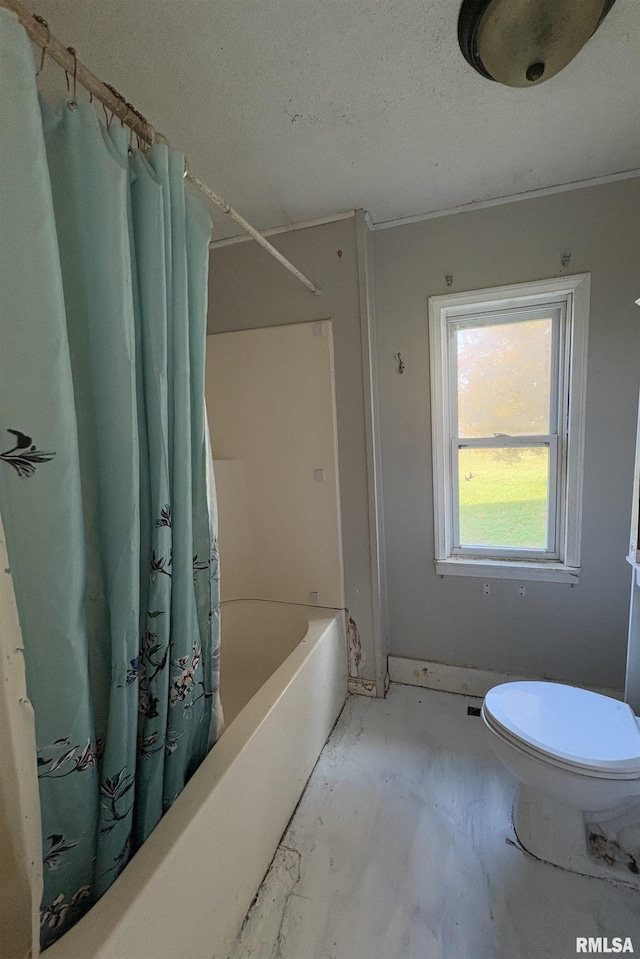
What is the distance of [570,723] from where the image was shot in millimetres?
1208

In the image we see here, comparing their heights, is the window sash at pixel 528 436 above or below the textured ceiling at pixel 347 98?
below

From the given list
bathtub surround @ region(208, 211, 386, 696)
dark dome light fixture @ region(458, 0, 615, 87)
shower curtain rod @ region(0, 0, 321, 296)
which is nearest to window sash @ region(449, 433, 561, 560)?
bathtub surround @ region(208, 211, 386, 696)

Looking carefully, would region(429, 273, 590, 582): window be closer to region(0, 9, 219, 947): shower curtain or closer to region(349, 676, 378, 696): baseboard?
region(349, 676, 378, 696): baseboard

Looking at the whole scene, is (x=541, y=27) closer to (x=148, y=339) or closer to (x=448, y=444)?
(x=148, y=339)

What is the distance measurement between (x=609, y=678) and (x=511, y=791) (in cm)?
71

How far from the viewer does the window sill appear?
1.76 m

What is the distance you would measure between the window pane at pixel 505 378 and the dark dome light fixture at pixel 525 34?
3.05 feet

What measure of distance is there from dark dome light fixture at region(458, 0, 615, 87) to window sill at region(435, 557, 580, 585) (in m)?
1.66

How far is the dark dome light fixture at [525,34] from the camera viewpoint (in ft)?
2.80

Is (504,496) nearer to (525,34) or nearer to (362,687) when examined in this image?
(362,687)

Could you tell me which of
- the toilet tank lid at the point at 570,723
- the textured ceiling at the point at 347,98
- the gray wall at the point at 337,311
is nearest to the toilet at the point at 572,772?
the toilet tank lid at the point at 570,723

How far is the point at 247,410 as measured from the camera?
1.97m

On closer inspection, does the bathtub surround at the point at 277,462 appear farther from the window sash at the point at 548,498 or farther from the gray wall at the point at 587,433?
the window sash at the point at 548,498

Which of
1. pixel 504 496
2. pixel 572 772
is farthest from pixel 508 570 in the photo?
pixel 572 772
